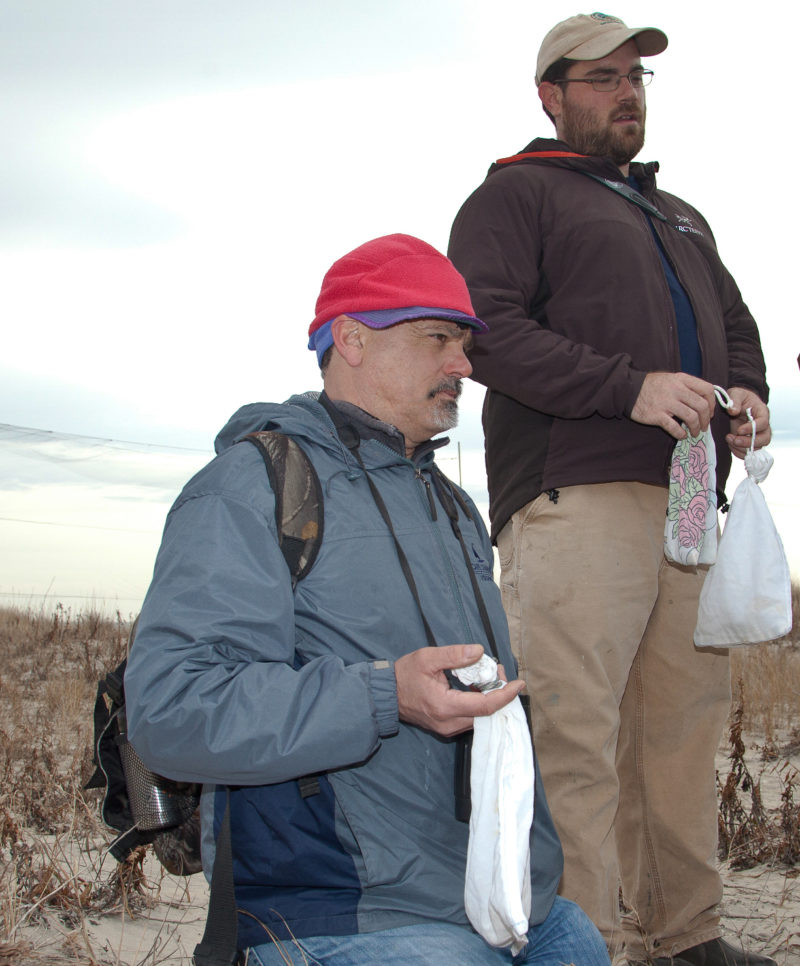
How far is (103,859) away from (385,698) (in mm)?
2676

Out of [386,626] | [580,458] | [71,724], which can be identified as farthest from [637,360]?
[71,724]

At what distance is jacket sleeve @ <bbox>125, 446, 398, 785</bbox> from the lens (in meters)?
1.67

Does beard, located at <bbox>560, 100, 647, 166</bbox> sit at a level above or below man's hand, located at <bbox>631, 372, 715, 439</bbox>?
above

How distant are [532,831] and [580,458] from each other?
49.6 inches

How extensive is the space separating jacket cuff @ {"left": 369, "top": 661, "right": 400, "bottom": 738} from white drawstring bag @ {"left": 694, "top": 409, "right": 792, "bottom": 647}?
1.42 metres

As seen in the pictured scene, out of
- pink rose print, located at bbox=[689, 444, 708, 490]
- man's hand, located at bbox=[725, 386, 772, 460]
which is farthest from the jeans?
man's hand, located at bbox=[725, 386, 772, 460]

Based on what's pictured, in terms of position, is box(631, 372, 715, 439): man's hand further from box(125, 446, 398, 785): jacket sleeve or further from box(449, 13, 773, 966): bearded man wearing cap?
box(125, 446, 398, 785): jacket sleeve

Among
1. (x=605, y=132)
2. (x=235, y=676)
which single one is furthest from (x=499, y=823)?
(x=605, y=132)

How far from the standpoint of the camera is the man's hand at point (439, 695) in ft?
5.61

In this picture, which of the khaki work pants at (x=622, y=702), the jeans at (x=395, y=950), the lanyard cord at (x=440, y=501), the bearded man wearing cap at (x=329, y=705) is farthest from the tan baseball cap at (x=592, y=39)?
the jeans at (x=395, y=950)

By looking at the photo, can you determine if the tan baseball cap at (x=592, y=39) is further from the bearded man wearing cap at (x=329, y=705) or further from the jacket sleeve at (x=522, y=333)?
the bearded man wearing cap at (x=329, y=705)

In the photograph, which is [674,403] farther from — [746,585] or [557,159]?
[557,159]

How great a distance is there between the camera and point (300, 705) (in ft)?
5.59

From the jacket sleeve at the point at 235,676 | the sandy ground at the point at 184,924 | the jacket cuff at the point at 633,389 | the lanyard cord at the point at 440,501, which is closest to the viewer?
the jacket sleeve at the point at 235,676
